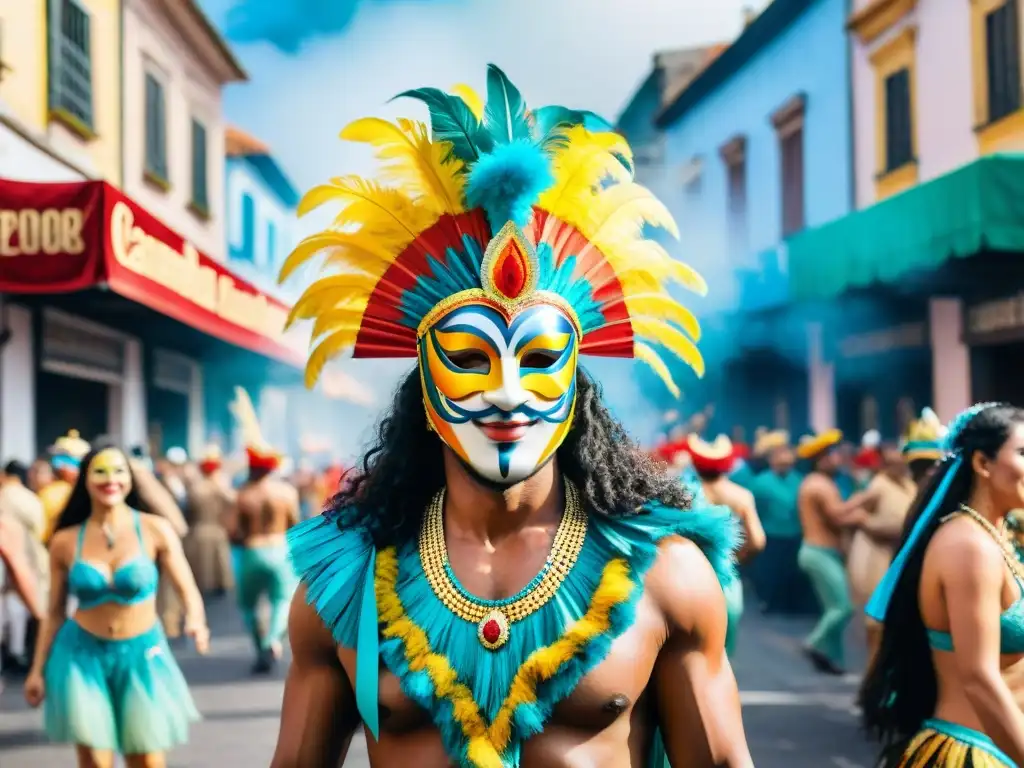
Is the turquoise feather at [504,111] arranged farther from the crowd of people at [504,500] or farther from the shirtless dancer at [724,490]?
the shirtless dancer at [724,490]

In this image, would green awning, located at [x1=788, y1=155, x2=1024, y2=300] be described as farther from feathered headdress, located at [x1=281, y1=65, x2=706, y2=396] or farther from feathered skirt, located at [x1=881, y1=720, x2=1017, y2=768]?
feathered headdress, located at [x1=281, y1=65, x2=706, y2=396]

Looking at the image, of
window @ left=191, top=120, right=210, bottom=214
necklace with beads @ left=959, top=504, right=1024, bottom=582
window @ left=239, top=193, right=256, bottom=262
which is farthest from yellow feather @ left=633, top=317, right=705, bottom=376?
window @ left=239, top=193, right=256, bottom=262

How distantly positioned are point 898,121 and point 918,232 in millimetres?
6128

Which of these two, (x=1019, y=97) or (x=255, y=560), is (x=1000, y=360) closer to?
(x=1019, y=97)

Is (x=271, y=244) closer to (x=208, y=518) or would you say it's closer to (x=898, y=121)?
(x=898, y=121)

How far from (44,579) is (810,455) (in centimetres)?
641

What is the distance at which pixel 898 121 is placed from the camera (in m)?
16.2

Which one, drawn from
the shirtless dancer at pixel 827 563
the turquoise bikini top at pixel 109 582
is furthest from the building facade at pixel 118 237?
the shirtless dancer at pixel 827 563

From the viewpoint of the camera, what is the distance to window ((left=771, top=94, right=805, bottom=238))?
801 inches

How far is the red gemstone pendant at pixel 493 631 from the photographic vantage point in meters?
2.70

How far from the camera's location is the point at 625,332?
2961 mm

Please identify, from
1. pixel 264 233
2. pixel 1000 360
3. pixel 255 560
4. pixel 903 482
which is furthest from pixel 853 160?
pixel 264 233

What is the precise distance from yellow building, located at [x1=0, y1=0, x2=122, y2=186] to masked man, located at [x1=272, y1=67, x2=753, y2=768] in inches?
394

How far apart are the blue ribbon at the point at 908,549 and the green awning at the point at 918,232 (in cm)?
597
